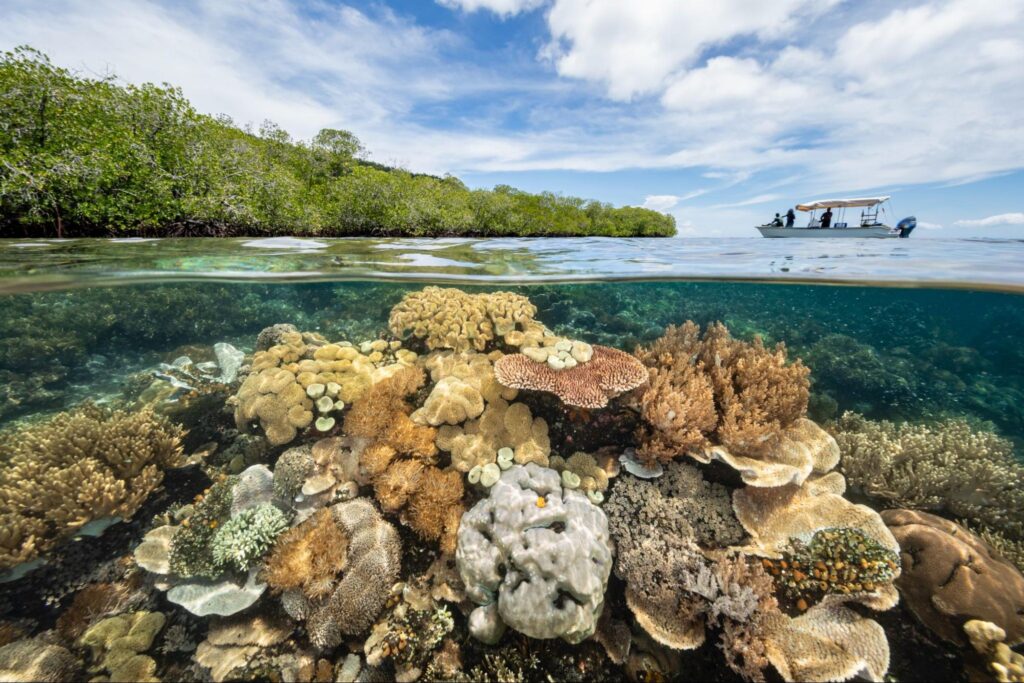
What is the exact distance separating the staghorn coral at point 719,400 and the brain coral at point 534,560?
135 centimetres

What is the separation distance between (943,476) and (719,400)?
3130mm

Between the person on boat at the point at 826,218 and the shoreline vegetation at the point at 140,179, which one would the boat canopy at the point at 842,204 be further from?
the shoreline vegetation at the point at 140,179

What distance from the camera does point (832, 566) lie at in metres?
3.71

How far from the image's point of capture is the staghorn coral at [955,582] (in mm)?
3484

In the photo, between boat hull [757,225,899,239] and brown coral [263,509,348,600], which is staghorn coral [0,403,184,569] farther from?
boat hull [757,225,899,239]

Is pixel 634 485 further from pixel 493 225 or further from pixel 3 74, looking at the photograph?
pixel 493 225

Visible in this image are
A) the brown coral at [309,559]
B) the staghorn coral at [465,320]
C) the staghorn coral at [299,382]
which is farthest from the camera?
the staghorn coral at [465,320]

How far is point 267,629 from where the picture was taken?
12.7ft

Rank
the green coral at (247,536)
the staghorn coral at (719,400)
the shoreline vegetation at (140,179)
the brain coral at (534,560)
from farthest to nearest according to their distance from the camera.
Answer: the shoreline vegetation at (140,179) < the staghorn coral at (719,400) < the green coral at (247,536) < the brain coral at (534,560)

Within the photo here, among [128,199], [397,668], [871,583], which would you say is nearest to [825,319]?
[871,583]

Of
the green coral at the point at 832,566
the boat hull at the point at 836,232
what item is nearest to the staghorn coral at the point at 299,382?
the green coral at the point at 832,566

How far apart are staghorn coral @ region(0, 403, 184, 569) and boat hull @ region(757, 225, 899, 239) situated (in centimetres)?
2411

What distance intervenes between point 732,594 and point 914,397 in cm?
901

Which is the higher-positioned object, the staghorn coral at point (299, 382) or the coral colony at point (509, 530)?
the staghorn coral at point (299, 382)
